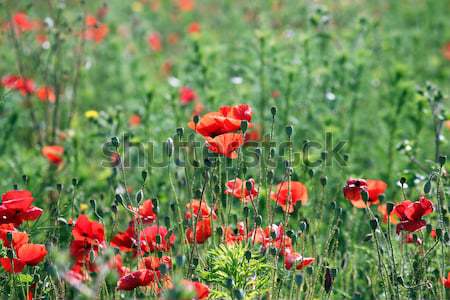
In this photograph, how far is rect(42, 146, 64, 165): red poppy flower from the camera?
13.2 ft

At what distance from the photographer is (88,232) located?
8.98ft

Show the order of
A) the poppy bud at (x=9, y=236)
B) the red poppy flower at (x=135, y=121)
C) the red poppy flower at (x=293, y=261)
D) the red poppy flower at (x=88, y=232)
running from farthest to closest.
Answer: the red poppy flower at (x=135, y=121)
the red poppy flower at (x=88, y=232)
the red poppy flower at (x=293, y=261)
the poppy bud at (x=9, y=236)

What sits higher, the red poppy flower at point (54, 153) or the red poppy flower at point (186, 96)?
the red poppy flower at point (186, 96)

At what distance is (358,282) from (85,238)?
1318mm

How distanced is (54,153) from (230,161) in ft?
4.77

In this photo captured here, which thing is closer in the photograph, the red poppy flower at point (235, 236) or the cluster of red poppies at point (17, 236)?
the cluster of red poppies at point (17, 236)

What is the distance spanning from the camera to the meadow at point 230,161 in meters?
2.63

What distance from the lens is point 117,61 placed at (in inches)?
243

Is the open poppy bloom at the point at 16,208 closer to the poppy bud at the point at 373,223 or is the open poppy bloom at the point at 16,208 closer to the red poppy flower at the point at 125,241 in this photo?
the red poppy flower at the point at 125,241

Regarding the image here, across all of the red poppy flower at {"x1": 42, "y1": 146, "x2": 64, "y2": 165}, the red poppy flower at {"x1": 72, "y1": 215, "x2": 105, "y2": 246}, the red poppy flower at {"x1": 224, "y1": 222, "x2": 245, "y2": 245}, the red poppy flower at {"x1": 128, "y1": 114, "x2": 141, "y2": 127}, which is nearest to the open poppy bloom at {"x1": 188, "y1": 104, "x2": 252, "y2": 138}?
the red poppy flower at {"x1": 224, "y1": 222, "x2": 245, "y2": 245}

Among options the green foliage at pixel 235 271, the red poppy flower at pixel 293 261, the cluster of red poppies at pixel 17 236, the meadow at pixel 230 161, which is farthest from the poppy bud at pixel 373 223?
the cluster of red poppies at pixel 17 236

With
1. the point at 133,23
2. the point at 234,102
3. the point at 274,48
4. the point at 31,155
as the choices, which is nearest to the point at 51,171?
the point at 31,155

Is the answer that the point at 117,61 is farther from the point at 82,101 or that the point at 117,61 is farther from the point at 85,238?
the point at 85,238

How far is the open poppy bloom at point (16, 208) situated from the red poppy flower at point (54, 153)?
1.30m
